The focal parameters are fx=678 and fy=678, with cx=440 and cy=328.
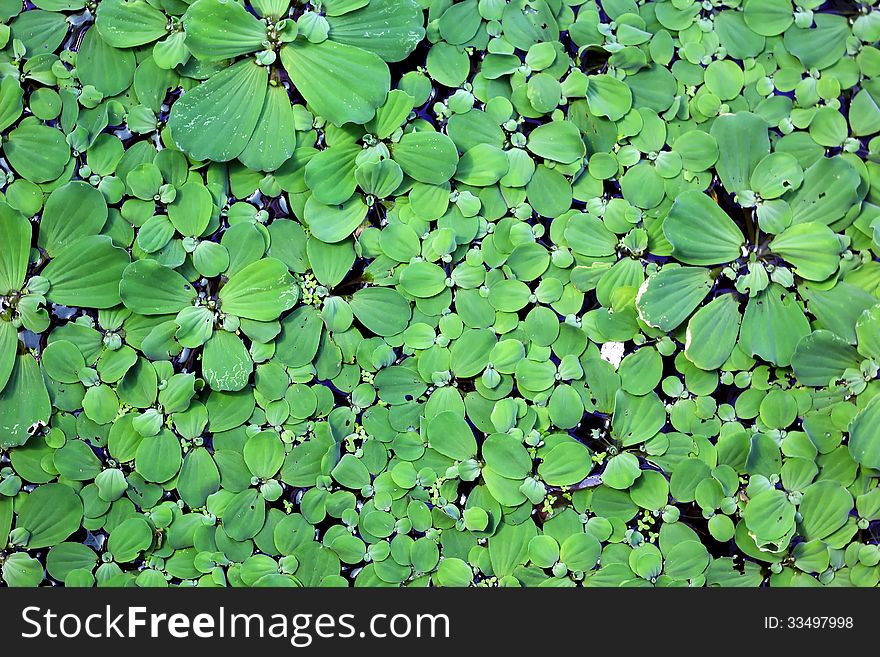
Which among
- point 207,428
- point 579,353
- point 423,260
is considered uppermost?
point 423,260

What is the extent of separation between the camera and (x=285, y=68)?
1518 mm

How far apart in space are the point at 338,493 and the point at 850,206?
134 cm

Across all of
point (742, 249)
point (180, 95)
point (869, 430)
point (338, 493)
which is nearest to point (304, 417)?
point (338, 493)

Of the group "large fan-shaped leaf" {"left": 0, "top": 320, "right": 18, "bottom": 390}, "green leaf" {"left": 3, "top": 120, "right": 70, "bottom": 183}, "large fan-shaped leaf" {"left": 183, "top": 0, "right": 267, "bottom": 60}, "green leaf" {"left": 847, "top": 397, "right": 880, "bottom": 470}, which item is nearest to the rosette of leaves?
"large fan-shaped leaf" {"left": 183, "top": 0, "right": 267, "bottom": 60}

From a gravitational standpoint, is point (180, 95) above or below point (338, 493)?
above

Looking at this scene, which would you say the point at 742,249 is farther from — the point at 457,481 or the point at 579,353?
the point at 457,481

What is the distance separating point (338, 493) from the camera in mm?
1525

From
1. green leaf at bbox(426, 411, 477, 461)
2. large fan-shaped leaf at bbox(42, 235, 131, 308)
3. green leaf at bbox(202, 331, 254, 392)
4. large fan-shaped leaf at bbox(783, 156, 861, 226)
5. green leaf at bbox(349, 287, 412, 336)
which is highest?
large fan-shaped leaf at bbox(783, 156, 861, 226)

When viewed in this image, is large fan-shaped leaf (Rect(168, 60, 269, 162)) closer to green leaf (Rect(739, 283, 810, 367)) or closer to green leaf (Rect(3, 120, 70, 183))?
green leaf (Rect(3, 120, 70, 183))

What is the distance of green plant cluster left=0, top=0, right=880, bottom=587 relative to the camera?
1.49 meters

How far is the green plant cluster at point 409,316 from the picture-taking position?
1493 mm

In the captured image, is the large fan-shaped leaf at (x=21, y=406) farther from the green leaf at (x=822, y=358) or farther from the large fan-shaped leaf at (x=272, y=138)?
the green leaf at (x=822, y=358)

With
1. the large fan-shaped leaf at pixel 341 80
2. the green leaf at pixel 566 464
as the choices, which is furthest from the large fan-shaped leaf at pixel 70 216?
the green leaf at pixel 566 464

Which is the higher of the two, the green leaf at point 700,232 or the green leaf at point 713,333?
the green leaf at point 700,232
